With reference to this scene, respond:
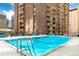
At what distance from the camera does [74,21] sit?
438 centimetres

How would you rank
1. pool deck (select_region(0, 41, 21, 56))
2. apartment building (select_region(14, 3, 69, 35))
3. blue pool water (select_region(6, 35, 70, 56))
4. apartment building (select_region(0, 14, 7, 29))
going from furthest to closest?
1. apartment building (select_region(14, 3, 69, 35))
2. apartment building (select_region(0, 14, 7, 29))
3. blue pool water (select_region(6, 35, 70, 56))
4. pool deck (select_region(0, 41, 21, 56))

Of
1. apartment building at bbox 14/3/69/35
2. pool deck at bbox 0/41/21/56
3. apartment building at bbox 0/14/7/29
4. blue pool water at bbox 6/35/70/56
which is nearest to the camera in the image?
pool deck at bbox 0/41/21/56

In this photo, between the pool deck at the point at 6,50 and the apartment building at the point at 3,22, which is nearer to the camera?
the pool deck at the point at 6,50

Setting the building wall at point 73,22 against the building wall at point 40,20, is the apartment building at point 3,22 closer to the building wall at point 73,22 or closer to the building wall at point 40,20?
the building wall at point 40,20

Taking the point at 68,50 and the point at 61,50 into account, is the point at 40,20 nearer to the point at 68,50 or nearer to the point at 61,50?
the point at 61,50

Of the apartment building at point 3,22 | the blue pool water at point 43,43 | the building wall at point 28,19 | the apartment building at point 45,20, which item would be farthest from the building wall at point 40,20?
the apartment building at point 3,22

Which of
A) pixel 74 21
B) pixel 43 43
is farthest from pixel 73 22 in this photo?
pixel 43 43

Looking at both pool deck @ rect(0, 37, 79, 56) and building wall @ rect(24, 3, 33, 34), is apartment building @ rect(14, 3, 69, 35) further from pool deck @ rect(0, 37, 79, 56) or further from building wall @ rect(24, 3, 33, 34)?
pool deck @ rect(0, 37, 79, 56)

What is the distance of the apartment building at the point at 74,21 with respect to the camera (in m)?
4.34

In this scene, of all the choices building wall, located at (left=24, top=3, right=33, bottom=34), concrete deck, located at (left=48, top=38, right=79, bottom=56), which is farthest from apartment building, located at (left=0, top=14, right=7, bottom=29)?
concrete deck, located at (left=48, top=38, right=79, bottom=56)

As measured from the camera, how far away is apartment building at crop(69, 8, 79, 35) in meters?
4.34

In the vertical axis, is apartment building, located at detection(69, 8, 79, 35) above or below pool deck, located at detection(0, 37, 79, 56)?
above

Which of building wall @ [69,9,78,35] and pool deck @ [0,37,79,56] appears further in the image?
building wall @ [69,9,78,35]

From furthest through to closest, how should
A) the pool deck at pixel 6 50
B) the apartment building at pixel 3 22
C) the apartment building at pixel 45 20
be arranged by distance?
the apartment building at pixel 45 20 → the apartment building at pixel 3 22 → the pool deck at pixel 6 50
